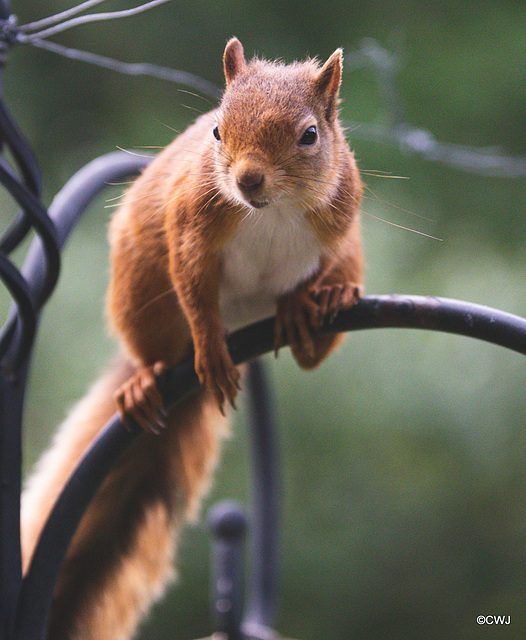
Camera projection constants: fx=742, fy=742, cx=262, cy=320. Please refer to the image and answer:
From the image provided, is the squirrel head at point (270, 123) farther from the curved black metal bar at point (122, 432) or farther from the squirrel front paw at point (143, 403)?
the squirrel front paw at point (143, 403)

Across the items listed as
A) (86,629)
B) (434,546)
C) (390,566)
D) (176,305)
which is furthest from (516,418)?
(86,629)

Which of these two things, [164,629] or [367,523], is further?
[164,629]

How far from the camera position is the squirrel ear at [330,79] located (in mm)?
566

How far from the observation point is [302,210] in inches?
28.0

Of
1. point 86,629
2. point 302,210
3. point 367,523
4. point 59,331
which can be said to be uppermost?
point 59,331

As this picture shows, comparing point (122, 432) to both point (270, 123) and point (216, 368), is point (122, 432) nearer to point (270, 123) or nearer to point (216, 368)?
point (216, 368)

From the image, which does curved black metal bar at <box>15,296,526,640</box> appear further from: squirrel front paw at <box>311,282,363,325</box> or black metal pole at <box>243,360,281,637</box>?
black metal pole at <box>243,360,281,637</box>

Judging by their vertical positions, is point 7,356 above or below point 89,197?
below

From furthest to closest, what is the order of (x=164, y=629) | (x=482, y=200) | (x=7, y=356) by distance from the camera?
1. (x=164, y=629)
2. (x=482, y=200)
3. (x=7, y=356)

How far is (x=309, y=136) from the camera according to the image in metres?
0.60

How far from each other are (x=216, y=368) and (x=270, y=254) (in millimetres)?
146

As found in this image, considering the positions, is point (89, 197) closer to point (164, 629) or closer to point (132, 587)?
point (132, 587)

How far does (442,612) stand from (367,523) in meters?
0.27

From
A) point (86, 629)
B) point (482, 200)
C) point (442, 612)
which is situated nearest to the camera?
point (86, 629)
